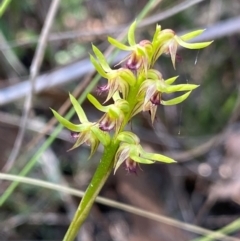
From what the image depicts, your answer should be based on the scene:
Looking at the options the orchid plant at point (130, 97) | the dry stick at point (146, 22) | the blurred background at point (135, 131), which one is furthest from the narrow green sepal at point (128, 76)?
the blurred background at point (135, 131)

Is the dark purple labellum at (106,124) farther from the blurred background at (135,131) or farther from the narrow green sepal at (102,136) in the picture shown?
the blurred background at (135,131)

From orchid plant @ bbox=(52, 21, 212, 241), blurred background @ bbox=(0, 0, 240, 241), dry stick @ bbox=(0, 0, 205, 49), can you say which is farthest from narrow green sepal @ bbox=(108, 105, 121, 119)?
blurred background @ bbox=(0, 0, 240, 241)

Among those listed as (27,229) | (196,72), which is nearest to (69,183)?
(27,229)

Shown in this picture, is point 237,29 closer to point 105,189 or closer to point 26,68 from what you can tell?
point 105,189

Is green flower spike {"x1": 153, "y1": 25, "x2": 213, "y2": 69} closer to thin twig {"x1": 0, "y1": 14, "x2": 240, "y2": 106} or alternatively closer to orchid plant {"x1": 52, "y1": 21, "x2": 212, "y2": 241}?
orchid plant {"x1": 52, "y1": 21, "x2": 212, "y2": 241}

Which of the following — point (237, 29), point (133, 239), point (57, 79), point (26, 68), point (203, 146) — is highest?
point (26, 68)

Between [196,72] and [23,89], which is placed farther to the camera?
[196,72]

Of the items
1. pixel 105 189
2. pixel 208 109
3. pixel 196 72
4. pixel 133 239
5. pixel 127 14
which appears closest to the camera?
pixel 133 239
